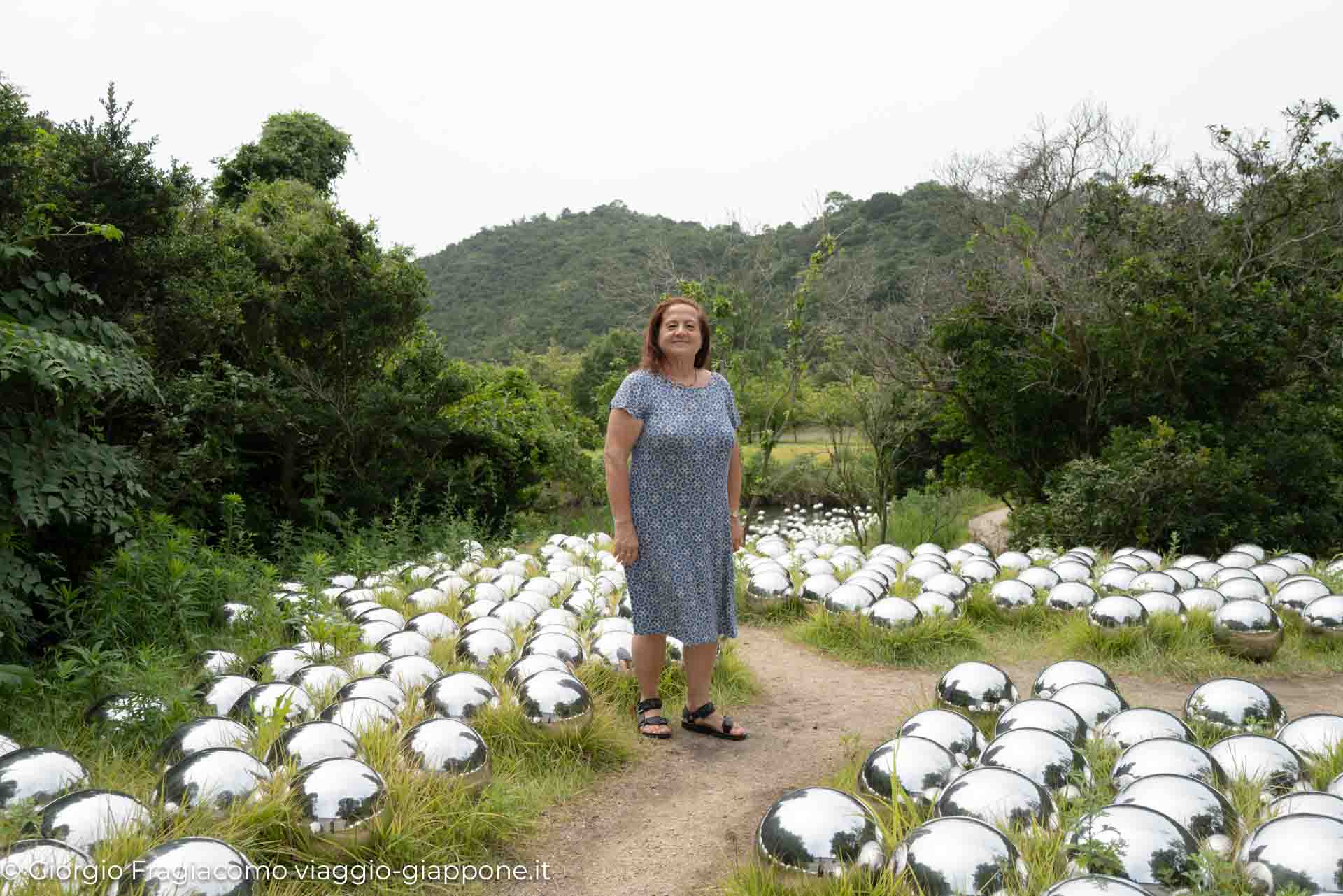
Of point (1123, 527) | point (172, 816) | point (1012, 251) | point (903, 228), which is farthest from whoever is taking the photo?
point (903, 228)

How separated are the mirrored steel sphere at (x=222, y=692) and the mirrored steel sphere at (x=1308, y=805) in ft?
12.2

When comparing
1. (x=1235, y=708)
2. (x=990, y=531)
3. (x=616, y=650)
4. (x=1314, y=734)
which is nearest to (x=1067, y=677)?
(x=1235, y=708)

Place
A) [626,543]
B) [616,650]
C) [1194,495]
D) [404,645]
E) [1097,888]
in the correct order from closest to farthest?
[1097,888] → [626,543] → [404,645] → [616,650] → [1194,495]

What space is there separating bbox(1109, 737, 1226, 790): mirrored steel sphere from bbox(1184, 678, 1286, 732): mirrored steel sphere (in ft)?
2.29

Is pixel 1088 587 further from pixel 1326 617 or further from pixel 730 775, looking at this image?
pixel 730 775

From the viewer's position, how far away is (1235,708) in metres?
3.55

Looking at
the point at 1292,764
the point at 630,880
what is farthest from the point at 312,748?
the point at 1292,764

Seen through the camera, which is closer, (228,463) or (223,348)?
(228,463)

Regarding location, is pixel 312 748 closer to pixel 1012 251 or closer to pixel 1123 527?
pixel 1123 527

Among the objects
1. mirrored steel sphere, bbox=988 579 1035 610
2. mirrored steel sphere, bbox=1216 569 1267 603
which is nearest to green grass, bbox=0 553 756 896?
mirrored steel sphere, bbox=988 579 1035 610

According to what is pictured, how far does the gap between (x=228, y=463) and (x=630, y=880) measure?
18.8 ft

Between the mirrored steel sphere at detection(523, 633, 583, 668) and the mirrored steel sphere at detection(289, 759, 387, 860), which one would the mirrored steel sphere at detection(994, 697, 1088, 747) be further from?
the mirrored steel sphere at detection(289, 759, 387, 860)

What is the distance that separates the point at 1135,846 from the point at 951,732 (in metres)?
0.92

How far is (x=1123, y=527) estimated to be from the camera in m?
8.17
